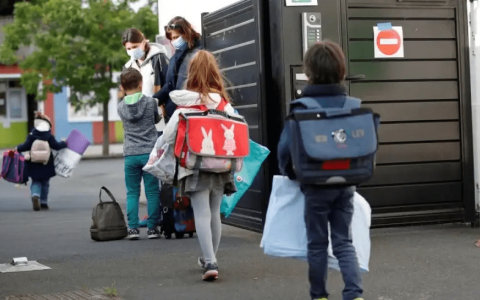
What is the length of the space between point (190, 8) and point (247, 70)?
8.60ft

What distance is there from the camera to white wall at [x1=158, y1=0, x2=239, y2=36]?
38.1 ft

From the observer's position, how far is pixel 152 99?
9.78m

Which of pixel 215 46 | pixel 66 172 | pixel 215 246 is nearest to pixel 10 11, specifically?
pixel 66 172

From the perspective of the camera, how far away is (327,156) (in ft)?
17.9

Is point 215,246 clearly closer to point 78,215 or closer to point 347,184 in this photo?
point 347,184

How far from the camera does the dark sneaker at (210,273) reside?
7.08m

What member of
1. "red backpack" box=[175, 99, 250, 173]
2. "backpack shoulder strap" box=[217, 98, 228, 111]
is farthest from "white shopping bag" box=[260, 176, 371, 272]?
"backpack shoulder strap" box=[217, 98, 228, 111]

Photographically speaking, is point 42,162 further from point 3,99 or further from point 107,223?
point 3,99

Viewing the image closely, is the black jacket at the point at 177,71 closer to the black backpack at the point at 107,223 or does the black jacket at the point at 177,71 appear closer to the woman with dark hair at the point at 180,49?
the woman with dark hair at the point at 180,49

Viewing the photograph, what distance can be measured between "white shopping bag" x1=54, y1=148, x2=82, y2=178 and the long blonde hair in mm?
7869

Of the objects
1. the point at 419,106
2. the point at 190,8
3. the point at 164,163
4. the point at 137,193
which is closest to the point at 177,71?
the point at 137,193

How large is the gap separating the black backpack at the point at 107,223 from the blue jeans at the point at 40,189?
5114 mm

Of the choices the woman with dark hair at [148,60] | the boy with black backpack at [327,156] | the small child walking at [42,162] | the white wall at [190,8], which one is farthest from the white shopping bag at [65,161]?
the boy with black backpack at [327,156]

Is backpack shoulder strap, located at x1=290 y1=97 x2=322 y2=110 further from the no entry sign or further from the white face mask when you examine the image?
the white face mask
